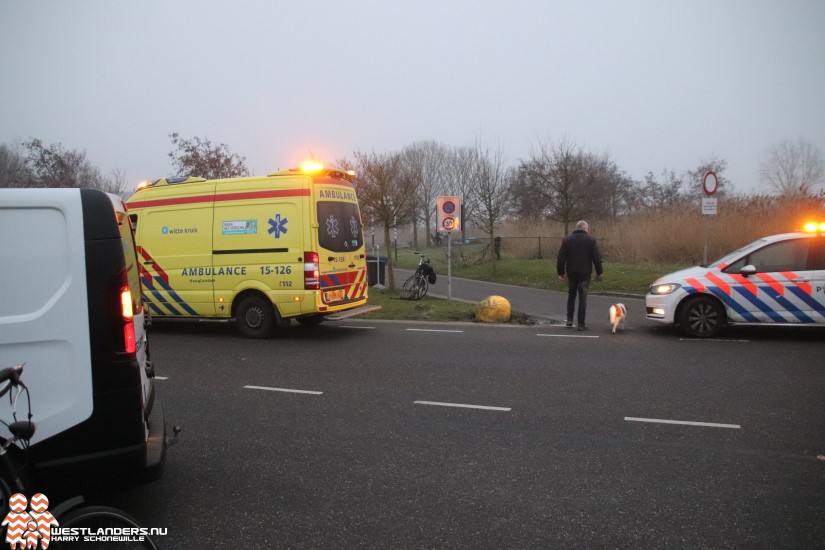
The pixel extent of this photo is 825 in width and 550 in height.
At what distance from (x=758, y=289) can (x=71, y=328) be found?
9163 millimetres

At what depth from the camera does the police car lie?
8594mm

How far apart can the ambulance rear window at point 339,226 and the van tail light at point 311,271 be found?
310mm

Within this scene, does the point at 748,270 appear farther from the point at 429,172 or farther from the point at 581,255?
the point at 429,172

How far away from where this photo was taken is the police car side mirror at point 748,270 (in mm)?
8758

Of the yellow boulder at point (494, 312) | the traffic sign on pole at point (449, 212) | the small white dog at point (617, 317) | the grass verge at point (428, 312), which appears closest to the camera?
the small white dog at point (617, 317)

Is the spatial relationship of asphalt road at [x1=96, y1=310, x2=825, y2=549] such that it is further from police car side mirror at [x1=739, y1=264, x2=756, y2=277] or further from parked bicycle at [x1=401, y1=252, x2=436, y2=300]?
parked bicycle at [x1=401, y1=252, x2=436, y2=300]

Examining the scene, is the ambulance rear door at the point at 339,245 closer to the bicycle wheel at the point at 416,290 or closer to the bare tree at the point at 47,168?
the bicycle wheel at the point at 416,290

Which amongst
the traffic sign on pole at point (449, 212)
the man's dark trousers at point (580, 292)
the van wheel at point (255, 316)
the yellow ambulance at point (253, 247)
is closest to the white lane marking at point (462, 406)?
the yellow ambulance at point (253, 247)

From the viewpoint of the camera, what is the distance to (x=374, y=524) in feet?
10.9

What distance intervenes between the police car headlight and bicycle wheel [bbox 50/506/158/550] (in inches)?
347

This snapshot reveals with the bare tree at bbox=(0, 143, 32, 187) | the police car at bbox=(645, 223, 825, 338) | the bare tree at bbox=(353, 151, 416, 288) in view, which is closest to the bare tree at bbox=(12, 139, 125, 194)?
the bare tree at bbox=(0, 143, 32, 187)

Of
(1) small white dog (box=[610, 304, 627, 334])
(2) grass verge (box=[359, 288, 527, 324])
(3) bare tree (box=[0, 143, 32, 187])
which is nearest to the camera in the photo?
(1) small white dog (box=[610, 304, 627, 334])

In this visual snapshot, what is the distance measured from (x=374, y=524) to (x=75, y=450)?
1653mm

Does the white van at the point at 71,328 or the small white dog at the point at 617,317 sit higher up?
the white van at the point at 71,328
